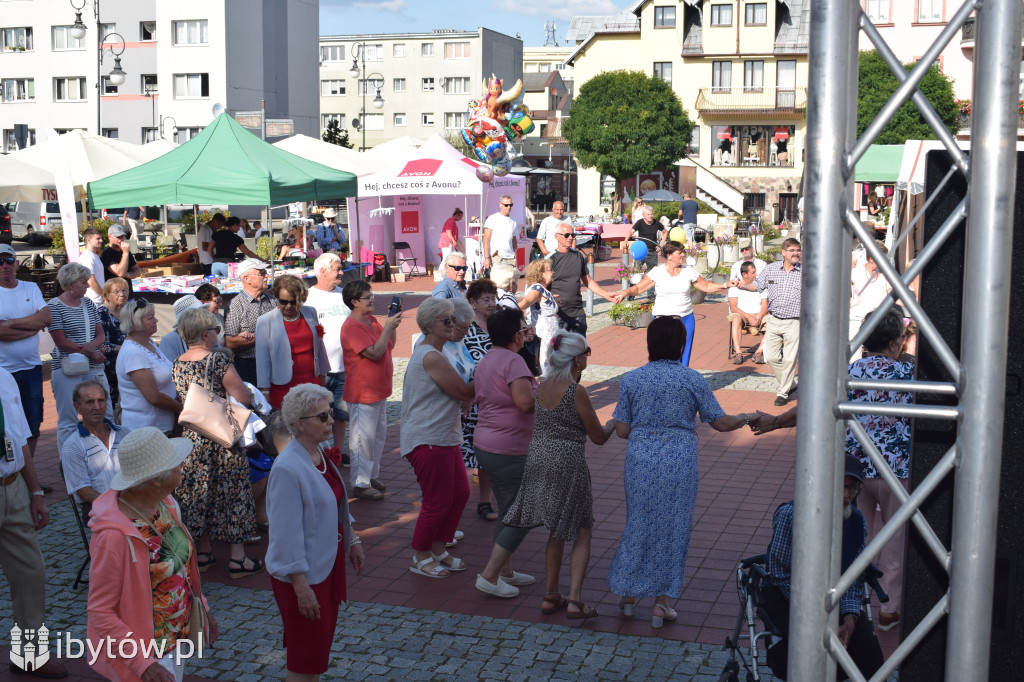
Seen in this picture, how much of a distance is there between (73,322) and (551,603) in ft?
15.7

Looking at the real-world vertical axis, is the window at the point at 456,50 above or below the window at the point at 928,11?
above

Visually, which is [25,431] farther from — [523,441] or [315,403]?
[523,441]

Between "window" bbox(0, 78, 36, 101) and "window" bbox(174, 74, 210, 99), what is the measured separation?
32.3ft

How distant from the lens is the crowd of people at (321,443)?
4266 mm

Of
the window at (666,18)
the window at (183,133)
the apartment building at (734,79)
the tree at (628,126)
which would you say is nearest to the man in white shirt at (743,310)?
the tree at (628,126)

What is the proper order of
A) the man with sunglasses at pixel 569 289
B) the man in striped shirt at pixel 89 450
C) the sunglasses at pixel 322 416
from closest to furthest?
the sunglasses at pixel 322 416
the man in striped shirt at pixel 89 450
the man with sunglasses at pixel 569 289

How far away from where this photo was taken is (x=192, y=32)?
5600cm

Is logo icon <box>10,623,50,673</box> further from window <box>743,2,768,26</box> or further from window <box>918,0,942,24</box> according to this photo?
window <box>918,0,942,24</box>

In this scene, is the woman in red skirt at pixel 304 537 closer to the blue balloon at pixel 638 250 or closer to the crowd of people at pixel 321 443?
the crowd of people at pixel 321 443

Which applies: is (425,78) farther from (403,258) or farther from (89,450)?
(89,450)

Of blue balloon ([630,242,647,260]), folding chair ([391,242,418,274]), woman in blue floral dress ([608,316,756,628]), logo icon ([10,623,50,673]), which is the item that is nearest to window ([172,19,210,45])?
folding chair ([391,242,418,274])

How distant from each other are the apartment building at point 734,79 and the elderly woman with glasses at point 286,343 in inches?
1879

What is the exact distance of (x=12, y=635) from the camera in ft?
18.0

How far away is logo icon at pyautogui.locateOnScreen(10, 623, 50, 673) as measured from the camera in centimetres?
530
